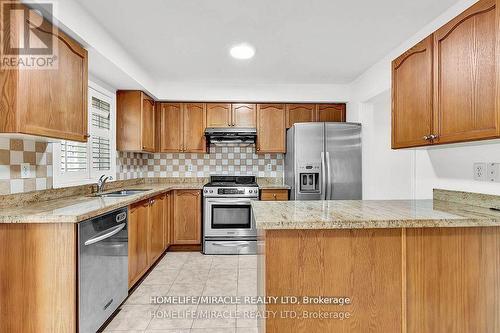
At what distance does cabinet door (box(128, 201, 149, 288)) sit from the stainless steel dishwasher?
14cm

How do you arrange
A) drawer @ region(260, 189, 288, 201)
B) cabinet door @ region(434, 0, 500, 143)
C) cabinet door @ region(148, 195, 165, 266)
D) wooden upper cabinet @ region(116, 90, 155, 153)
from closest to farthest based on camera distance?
cabinet door @ region(434, 0, 500, 143) < cabinet door @ region(148, 195, 165, 266) < wooden upper cabinet @ region(116, 90, 155, 153) < drawer @ region(260, 189, 288, 201)

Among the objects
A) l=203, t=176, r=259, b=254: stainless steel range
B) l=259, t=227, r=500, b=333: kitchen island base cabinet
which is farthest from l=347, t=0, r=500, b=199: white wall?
l=203, t=176, r=259, b=254: stainless steel range

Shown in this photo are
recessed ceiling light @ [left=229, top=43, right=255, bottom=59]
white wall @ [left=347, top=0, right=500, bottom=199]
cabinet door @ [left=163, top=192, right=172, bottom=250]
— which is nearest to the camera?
white wall @ [left=347, top=0, right=500, bottom=199]

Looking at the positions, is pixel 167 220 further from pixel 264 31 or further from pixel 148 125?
pixel 264 31

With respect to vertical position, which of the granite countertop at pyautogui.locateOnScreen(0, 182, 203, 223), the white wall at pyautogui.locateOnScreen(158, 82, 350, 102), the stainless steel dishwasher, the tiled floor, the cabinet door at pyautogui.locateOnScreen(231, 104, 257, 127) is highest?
the white wall at pyautogui.locateOnScreen(158, 82, 350, 102)

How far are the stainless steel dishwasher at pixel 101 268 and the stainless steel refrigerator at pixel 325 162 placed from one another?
212 cm

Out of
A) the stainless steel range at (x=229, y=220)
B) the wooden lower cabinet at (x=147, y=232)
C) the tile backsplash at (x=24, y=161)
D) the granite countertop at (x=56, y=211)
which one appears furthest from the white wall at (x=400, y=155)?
the tile backsplash at (x=24, y=161)

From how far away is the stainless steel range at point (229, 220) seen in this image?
3771 millimetres

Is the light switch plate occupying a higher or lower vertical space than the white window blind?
lower

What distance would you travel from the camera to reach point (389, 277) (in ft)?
5.07

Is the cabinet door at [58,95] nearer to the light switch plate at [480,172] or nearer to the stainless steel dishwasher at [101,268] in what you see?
the stainless steel dishwasher at [101,268]

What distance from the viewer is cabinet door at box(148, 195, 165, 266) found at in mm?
3131

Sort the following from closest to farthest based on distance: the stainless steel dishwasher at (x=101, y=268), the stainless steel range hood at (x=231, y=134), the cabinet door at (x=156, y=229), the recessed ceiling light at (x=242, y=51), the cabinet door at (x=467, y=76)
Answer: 1. the cabinet door at (x=467, y=76)
2. the stainless steel dishwasher at (x=101, y=268)
3. the recessed ceiling light at (x=242, y=51)
4. the cabinet door at (x=156, y=229)
5. the stainless steel range hood at (x=231, y=134)

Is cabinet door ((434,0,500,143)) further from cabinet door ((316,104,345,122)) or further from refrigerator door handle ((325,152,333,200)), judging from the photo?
cabinet door ((316,104,345,122))
